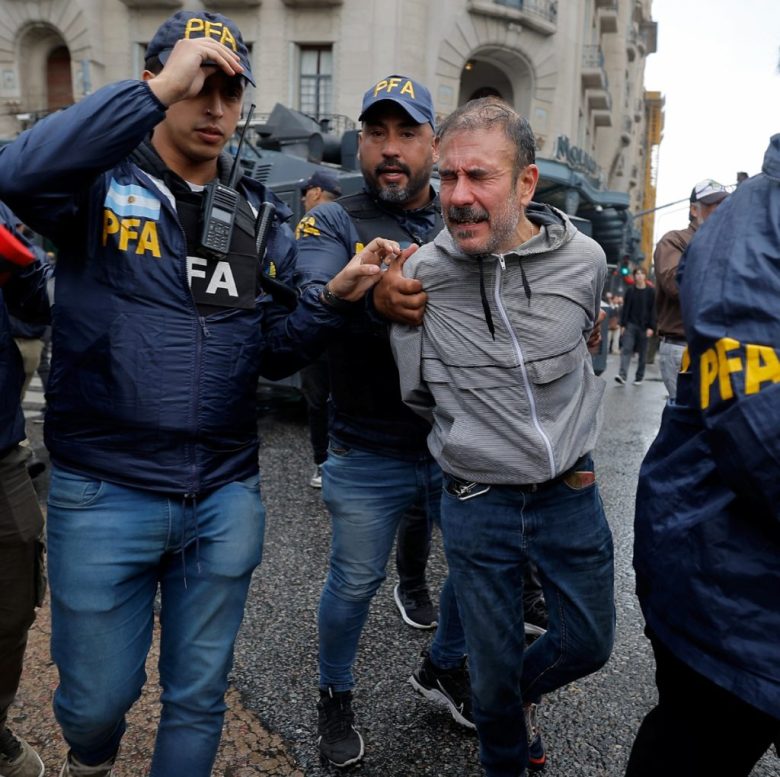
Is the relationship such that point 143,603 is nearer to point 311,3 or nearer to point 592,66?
point 311,3

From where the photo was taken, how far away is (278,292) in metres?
2.07

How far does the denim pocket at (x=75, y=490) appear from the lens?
1.71 meters

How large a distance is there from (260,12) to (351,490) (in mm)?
24028

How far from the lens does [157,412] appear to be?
67.9 inches

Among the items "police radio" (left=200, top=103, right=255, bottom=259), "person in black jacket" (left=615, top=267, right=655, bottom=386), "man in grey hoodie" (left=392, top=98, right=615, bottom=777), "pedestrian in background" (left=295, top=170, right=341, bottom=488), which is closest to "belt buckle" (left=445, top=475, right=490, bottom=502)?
"man in grey hoodie" (left=392, top=98, right=615, bottom=777)

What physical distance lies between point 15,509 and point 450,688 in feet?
5.21

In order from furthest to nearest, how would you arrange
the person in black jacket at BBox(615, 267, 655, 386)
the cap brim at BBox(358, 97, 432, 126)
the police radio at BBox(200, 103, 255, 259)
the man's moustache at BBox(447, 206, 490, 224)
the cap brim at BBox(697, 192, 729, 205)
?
the person in black jacket at BBox(615, 267, 655, 386) < the cap brim at BBox(697, 192, 729, 205) < the cap brim at BBox(358, 97, 432, 126) < the man's moustache at BBox(447, 206, 490, 224) < the police radio at BBox(200, 103, 255, 259)

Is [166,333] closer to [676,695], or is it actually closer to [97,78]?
[676,695]

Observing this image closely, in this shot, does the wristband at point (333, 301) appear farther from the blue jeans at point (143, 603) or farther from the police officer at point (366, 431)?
→ the blue jeans at point (143, 603)

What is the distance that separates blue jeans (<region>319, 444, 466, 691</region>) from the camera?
2.42m

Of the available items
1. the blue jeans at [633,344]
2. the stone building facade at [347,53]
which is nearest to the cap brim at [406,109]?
the blue jeans at [633,344]

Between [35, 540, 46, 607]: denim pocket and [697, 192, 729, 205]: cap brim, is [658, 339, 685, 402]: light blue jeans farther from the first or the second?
[35, 540, 46, 607]: denim pocket

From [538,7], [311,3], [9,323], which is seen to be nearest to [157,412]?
[9,323]

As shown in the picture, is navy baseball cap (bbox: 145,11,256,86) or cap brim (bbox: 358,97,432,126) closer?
navy baseball cap (bbox: 145,11,256,86)
